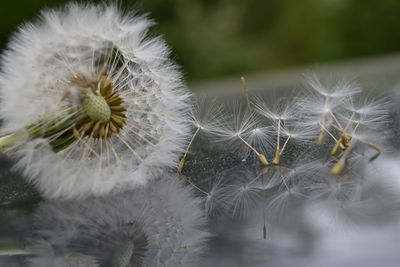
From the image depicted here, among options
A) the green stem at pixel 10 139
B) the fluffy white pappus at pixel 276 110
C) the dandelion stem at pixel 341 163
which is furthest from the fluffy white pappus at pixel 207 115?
the green stem at pixel 10 139

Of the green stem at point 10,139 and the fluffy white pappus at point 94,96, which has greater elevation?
the fluffy white pappus at point 94,96

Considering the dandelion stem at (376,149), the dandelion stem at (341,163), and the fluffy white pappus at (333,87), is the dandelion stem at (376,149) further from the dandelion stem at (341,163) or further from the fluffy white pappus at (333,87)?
the fluffy white pappus at (333,87)

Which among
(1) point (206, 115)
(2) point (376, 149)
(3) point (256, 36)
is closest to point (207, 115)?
(1) point (206, 115)

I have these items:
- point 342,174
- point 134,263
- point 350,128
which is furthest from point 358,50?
point 134,263

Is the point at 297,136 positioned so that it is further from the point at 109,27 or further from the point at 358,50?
the point at 358,50

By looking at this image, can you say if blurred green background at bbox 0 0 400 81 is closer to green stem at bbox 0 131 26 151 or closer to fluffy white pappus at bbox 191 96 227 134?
fluffy white pappus at bbox 191 96 227 134

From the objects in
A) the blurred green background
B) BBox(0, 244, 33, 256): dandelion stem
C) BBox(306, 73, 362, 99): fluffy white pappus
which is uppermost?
the blurred green background

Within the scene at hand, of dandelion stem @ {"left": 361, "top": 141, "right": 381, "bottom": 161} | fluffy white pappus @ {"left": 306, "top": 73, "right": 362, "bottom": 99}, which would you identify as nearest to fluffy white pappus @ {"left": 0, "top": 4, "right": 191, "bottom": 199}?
fluffy white pappus @ {"left": 306, "top": 73, "right": 362, "bottom": 99}
